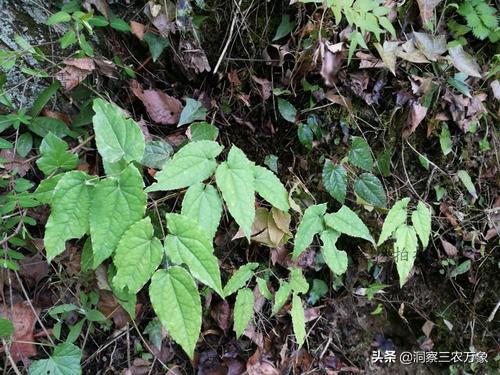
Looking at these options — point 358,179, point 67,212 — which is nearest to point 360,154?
point 358,179

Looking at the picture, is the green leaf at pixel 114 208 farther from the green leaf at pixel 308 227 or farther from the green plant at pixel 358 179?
the green plant at pixel 358 179

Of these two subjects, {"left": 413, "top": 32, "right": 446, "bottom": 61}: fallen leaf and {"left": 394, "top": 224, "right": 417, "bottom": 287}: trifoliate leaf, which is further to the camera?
{"left": 413, "top": 32, "right": 446, "bottom": 61}: fallen leaf

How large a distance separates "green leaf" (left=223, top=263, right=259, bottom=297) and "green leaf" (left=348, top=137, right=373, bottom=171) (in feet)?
2.03

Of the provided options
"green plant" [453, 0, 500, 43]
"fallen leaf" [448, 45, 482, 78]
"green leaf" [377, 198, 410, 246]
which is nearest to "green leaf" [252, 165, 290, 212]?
"green leaf" [377, 198, 410, 246]

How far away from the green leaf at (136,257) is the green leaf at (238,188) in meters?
0.23

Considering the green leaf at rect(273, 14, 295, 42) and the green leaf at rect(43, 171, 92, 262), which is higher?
the green leaf at rect(273, 14, 295, 42)

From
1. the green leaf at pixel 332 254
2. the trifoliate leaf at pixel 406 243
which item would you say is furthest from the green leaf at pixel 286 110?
the trifoliate leaf at pixel 406 243

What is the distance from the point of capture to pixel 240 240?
1.70m

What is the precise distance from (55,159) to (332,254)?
96 cm

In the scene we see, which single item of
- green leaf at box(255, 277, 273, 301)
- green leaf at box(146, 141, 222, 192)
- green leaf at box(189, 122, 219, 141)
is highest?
green leaf at box(146, 141, 222, 192)

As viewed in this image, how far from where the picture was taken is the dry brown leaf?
154 cm

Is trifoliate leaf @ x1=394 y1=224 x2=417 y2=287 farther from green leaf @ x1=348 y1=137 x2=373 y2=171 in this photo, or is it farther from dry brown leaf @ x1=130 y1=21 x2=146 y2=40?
dry brown leaf @ x1=130 y1=21 x2=146 y2=40

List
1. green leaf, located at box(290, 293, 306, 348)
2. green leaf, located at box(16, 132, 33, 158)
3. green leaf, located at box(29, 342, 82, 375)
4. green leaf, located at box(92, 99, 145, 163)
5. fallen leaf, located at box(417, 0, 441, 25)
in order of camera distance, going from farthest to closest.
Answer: fallen leaf, located at box(417, 0, 441, 25)
green leaf, located at box(290, 293, 306, 348)
green leaf, located at box(16, 132, 33, 158)
green leaf, located at box(29, 342, 82, 375)
green leaf, located at box(92, 99, 145, 163)

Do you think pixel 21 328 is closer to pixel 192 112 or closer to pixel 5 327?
pixel 5 327
